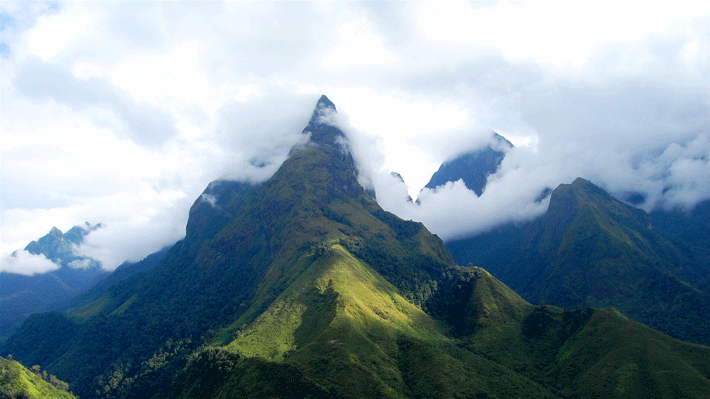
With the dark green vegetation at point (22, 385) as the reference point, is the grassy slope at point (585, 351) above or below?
above

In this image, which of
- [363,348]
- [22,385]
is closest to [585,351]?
[363,348]

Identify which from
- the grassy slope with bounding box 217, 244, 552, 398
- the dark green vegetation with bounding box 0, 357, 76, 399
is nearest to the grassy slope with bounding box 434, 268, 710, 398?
the grassy slope with bounding box 217, 244, 552, 398

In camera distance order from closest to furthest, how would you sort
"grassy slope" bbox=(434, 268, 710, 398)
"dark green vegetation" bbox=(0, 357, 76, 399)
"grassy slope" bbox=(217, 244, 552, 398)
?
1. "grassy slope" bbox=(434, 268, 710, 398)
2. "grassy slope" bbox=(217, 244, 552, 398)
3. "dark green vegetation" bbox=(0, 357, 76, 399)

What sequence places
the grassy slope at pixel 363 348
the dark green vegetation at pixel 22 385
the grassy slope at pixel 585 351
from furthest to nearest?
the dark green vegetation at pixel 22 385 < the grassy slope at pixel 363 348 < the grassy slope at pixel 585 351

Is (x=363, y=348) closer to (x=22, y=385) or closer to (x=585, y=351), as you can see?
(x=585, y=351)

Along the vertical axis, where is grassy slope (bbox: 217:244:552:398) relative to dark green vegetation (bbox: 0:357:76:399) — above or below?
above

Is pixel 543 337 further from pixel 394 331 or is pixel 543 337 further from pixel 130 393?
pixel 130 393

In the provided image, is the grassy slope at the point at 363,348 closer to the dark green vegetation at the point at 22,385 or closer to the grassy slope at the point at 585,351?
the grassy slope at the point at 585,351

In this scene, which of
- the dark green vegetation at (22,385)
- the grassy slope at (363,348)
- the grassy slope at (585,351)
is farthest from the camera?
the dark green vegetation at (22,385)

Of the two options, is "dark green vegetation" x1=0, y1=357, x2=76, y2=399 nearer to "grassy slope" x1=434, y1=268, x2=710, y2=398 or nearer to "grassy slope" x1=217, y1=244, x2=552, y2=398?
"grassy slope" x1=217, y1=244, x2=552, y2=398

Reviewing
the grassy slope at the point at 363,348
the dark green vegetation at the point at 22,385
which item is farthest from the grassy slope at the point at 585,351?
the dark green vegetation at the point at 22,385
